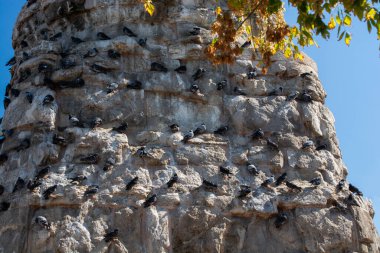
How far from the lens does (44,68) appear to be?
10.8 meters

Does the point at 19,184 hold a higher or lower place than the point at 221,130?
lower

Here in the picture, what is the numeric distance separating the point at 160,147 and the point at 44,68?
9.20 feet

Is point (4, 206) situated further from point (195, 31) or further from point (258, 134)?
point (195, 31)

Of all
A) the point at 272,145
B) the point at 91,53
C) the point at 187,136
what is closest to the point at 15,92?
the point at 91,53

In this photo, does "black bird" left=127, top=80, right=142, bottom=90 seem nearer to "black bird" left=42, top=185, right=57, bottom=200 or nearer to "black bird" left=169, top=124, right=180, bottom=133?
"black bird" left=169, top=124, right=180, bottom=133

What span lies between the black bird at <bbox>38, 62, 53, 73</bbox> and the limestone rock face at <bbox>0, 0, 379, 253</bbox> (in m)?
0.06

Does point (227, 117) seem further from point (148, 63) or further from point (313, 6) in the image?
point (313, 6)

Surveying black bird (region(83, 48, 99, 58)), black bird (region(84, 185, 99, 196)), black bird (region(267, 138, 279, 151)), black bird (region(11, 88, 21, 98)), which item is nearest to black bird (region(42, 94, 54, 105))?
black bird (region(11, 88, 21, 98))

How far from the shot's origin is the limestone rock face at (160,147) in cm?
918

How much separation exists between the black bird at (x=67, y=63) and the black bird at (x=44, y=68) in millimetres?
260

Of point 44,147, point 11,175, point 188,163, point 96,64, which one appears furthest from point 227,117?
point 11,175

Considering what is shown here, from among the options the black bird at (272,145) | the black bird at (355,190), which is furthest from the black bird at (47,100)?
the black bird at (355,190)

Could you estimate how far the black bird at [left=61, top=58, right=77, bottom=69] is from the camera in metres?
10.8

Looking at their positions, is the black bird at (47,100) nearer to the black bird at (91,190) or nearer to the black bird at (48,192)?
the black bird at (48,192)
